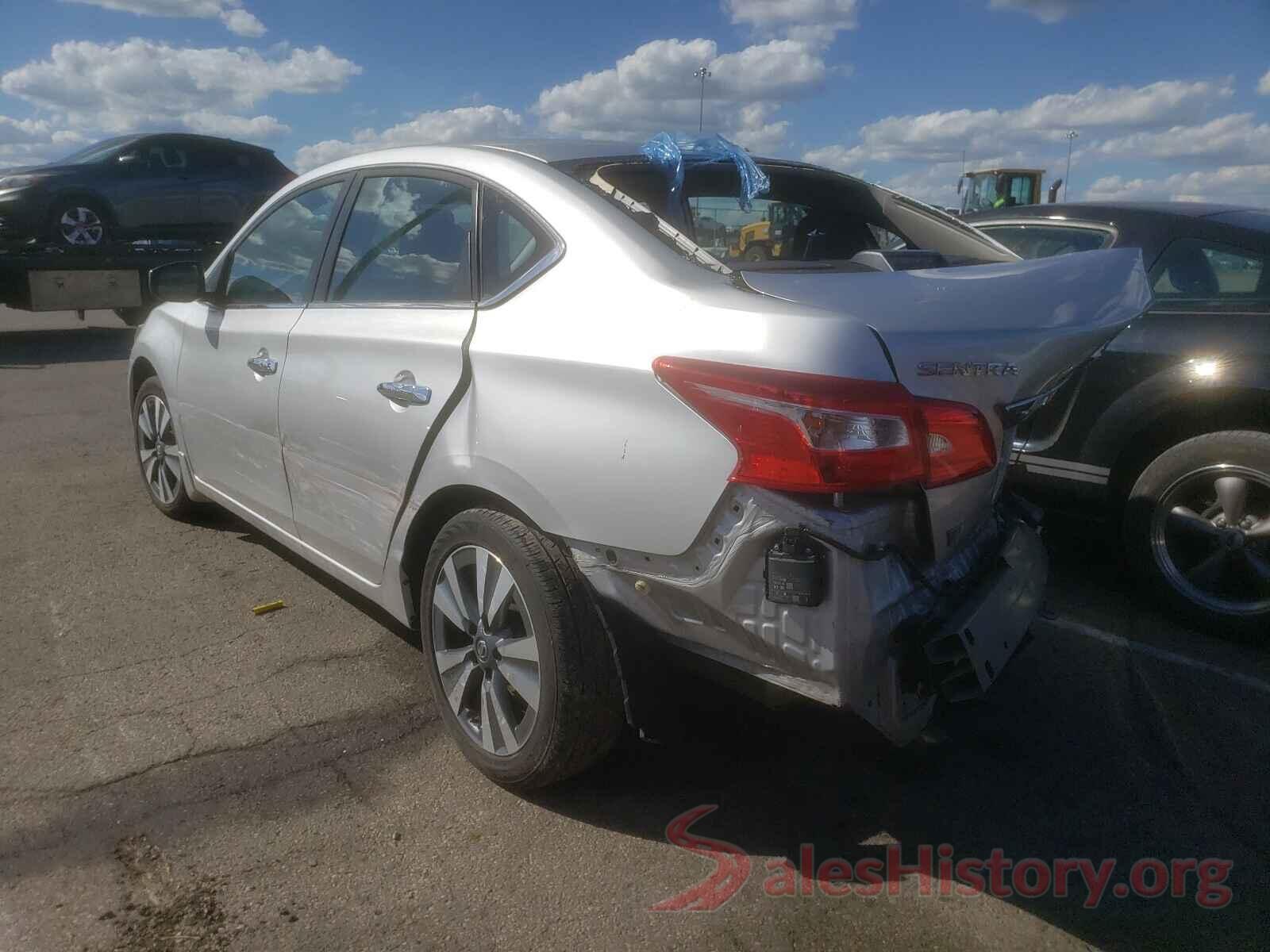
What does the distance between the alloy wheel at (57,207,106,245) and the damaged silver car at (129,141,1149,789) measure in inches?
398

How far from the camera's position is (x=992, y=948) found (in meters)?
2.23

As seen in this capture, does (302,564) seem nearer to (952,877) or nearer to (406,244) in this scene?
(406,244)

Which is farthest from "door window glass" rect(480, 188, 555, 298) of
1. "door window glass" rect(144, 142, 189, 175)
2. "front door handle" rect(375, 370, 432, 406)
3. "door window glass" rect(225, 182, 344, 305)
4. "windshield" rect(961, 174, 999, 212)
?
"windshield" rect(961, 174, 999, 212)

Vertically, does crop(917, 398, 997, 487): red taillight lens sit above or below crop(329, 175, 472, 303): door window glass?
below

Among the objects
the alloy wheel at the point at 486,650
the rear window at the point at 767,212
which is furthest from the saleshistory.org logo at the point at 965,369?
the alloy wheel at the point at 486,650

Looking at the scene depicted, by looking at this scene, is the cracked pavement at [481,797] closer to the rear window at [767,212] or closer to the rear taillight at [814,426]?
the rear taillight at [814,426]

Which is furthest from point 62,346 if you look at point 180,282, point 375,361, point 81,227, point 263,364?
point 375,361

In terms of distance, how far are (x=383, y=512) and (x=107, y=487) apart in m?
3.50

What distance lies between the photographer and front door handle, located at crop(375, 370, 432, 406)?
9.05 ft

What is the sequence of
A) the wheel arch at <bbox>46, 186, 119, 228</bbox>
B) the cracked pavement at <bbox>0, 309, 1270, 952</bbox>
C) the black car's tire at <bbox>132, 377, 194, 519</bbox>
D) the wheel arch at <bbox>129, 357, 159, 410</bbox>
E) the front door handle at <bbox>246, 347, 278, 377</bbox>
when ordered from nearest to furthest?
1. the cracked pavement at <bbox>0, 309, 1270, 952</bbox>
2. the front door handle at <bbox>246, 347, 278, 377</bbox>
3. the black car's tire at <bbox>132, 377, 194, 519</bbox>
4. the wheel arch at <bbox>129, 357, 159, 410</bbox>
5. the wheel arch at <bbox>46, 186, 119, 228</bbox>

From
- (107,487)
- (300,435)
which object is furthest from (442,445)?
(107,487)

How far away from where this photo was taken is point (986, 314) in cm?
230

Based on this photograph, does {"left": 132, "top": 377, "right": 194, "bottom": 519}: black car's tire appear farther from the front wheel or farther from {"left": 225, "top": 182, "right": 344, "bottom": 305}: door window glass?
the front wheel

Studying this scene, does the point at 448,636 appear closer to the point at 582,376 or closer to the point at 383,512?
the point at 383,512
